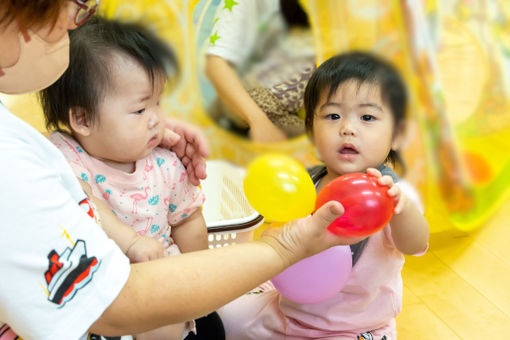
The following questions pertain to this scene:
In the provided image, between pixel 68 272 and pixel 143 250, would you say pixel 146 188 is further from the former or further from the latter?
pixel 68 272

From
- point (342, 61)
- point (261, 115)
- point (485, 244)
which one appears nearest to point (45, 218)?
point (342, 61)

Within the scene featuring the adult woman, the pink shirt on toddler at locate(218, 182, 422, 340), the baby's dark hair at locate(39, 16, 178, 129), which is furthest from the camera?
the pink shirt on toddler at locate(218, 182, 422, 340)

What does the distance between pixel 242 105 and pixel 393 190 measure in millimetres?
631

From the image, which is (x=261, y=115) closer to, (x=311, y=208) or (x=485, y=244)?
(x=311, y=208)

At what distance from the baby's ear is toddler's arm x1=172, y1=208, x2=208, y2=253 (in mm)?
280

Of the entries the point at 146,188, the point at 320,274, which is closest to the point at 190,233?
the point at 146,188

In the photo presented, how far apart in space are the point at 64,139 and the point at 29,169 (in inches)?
16.3

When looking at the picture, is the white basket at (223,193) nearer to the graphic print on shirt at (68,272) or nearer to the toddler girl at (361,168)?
the toddler girl at (361,168)

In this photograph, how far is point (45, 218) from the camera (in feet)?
1.39

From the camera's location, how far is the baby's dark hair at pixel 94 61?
735 mm

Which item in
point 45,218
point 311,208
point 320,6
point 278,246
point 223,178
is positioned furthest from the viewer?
point 223,178

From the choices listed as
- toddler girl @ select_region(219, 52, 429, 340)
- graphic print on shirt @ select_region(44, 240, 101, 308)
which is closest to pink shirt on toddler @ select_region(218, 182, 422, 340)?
toddler girl @ select_region(219, 52, 429, 340)

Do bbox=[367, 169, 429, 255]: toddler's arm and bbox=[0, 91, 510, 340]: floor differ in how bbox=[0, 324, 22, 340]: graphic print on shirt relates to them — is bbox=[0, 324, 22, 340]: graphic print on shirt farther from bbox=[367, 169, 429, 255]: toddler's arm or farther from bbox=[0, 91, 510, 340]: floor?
bbox=[0, 91, 510, 340]: floor

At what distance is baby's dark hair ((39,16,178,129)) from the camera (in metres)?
0.74
